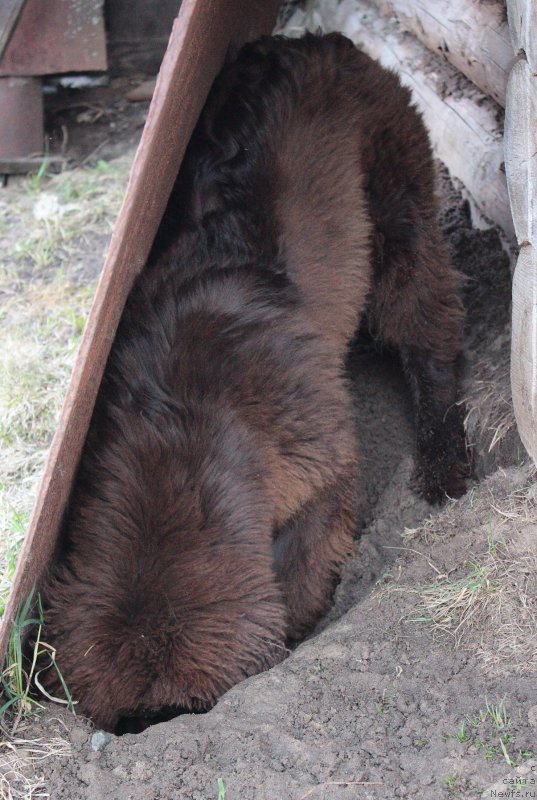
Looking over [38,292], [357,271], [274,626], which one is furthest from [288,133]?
[38,292]

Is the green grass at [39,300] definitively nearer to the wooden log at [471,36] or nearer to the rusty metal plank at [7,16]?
the rusty metal plank at [7,16]

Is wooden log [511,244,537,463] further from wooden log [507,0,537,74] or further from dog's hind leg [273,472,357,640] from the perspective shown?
dog's hind leg [273,472,357,640]

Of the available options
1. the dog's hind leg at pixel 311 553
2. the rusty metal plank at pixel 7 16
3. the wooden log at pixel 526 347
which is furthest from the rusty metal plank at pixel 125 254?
the rusty metal plank at pixel 7 16

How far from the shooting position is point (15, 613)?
87.9 inches

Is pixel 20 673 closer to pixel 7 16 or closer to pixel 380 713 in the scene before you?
pixel 380 713

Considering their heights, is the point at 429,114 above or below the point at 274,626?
above

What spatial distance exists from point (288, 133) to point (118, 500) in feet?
4.44

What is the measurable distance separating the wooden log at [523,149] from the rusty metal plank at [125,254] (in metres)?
0.89

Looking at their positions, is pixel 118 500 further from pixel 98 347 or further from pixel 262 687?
pixel 262 687

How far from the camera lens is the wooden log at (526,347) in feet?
8.12

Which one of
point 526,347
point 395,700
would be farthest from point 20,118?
point 395,700

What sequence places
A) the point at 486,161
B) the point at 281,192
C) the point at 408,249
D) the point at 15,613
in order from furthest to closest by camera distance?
the point at 486,161 → the point at 408,249 → the point at 281,192 → the point at 15,613

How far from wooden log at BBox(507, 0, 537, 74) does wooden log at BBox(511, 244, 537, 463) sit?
50cm

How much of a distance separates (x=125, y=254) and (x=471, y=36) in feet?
6.42
